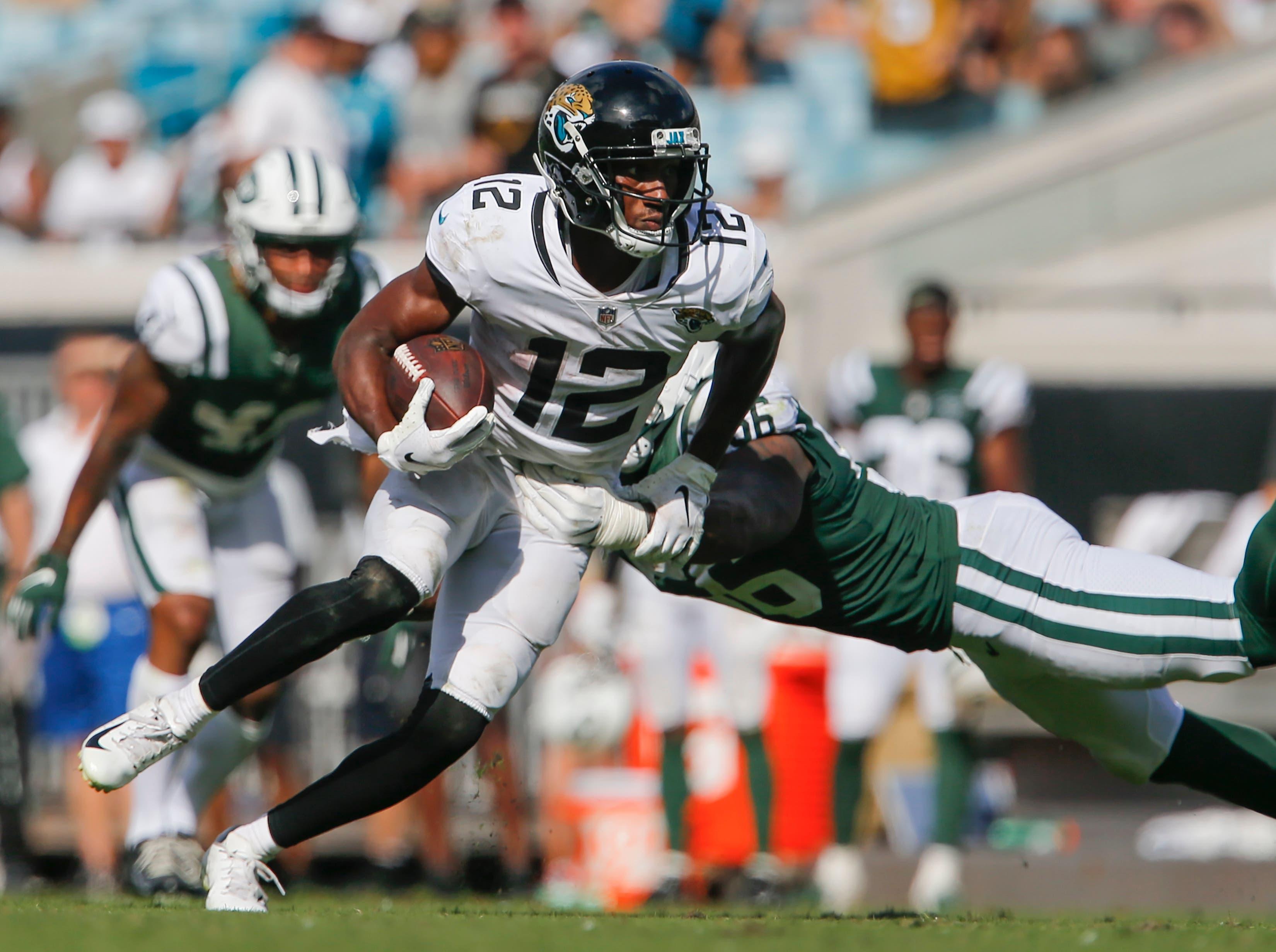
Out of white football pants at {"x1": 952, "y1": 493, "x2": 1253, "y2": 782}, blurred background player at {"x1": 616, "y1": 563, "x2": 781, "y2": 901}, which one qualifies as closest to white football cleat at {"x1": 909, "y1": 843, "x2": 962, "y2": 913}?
blurred background player at {"x1": 616, "y1": 563, "x2": 781, "y2": 901}

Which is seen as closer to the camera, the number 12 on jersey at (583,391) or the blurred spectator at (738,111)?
the number 12 on jersey at (583,391)

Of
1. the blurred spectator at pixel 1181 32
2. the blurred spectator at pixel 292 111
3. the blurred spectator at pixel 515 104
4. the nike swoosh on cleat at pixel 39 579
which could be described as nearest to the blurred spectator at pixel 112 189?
the blurred spectator at pixel 292 111

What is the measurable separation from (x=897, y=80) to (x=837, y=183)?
0.68 meters

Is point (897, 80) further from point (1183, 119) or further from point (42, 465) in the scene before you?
point (42, 465)

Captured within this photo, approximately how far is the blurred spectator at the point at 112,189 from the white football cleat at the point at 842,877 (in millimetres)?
5286

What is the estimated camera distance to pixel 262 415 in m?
5.62

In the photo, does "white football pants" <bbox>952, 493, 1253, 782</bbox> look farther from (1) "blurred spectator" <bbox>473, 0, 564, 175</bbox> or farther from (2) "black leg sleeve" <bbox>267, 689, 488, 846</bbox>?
(1) "blurred spectator" <bbox>473, 0, 564, 175</bbox>

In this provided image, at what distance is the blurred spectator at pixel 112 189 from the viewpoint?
1005 cm

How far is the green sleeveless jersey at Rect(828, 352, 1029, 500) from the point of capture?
267 inches

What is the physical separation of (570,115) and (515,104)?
568cm

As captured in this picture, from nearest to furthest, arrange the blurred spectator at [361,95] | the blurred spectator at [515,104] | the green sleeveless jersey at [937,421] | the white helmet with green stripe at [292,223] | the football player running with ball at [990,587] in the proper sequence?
1. the football player running with ball at [990,587]
2. the white helmet with green stripe at [292,223]
3. the green sleeveless jersey at [937,421]
4. the blurred spectator at [515,104]
5. the blurred spectator at [361,95]

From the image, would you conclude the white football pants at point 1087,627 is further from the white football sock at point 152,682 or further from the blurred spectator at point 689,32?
the blurred spectator at point 689,32

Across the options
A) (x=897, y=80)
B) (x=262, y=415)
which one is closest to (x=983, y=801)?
(x=262, y=415)

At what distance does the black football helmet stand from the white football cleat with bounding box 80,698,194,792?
54.8 inches
